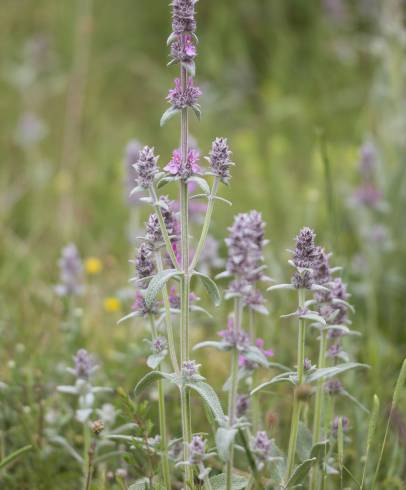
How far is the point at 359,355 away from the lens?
284 centimetres

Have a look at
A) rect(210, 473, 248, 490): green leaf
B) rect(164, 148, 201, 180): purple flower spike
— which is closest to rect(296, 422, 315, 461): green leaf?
rect(210, 473, 248, 490): green leaf

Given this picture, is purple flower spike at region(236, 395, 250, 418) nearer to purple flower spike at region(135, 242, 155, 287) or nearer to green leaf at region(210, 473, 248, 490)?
green leaf at region(210, 473, 248, 490)

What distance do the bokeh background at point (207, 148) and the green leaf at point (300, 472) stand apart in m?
0.70

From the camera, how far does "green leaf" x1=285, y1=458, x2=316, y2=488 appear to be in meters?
1.45

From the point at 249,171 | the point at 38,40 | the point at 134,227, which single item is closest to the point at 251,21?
the point at 38,40

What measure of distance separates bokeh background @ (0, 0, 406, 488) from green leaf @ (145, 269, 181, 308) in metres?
0.76

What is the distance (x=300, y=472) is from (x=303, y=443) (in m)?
0.18

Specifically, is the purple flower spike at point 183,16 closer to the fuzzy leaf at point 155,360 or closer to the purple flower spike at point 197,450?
the fuzzy leaf at point 155,360

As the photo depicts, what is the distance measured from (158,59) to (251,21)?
80 centimetres

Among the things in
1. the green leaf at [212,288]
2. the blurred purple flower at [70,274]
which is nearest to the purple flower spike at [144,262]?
the green leaf at [212,288]

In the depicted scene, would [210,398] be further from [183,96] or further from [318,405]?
Result: [183,96]

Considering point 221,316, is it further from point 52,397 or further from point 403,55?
point 403,55

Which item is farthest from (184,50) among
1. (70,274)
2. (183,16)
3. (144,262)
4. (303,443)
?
(70,274)

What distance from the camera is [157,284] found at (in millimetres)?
1409
